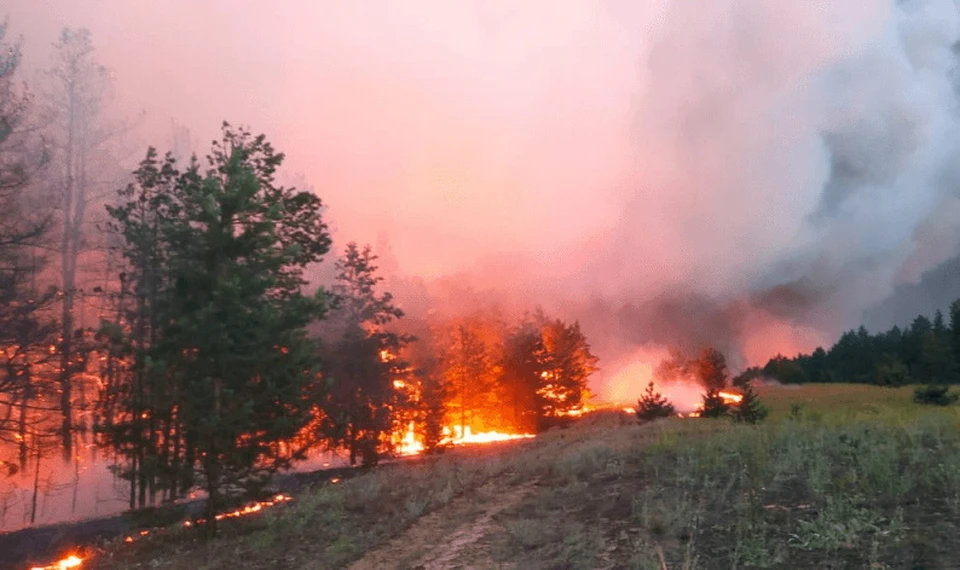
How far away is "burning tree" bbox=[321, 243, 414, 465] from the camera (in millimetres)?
30312

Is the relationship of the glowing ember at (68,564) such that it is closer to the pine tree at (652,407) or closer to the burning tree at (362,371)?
the burning tree at (362,371)

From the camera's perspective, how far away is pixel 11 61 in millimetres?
20078

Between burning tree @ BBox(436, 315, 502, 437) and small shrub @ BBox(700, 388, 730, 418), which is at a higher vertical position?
burning tree @ BBox(436, 315, 502, 437)

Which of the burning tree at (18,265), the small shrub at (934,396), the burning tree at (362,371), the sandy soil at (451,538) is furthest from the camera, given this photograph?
the burning tree at (362,371)

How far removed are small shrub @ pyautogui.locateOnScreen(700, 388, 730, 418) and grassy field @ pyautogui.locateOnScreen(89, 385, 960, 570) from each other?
9.69 meters

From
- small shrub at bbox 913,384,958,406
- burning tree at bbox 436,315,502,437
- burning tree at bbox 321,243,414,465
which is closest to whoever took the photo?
small shrub at bbox 913,384,958,406

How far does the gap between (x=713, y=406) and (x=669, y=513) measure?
1678cm

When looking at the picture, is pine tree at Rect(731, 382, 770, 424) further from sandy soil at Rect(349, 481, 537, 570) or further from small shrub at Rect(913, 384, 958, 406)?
sandy soil at Rect(349, 481, 537, 570)

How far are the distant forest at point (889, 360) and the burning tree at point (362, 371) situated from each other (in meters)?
21.2

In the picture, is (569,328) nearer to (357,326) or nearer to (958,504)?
(357,326)

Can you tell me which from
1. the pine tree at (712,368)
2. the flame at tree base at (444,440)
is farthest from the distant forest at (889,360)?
the flame at tree base at (444,440)

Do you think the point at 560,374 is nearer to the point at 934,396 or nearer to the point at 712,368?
the point at 712,368

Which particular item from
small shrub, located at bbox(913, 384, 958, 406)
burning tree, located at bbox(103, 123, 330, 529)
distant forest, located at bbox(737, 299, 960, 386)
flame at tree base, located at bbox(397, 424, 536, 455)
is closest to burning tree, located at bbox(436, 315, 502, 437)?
flame at tree base, located at bbox(397, 424, 536, 455)

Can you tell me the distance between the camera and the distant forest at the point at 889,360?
5666 centimetres
